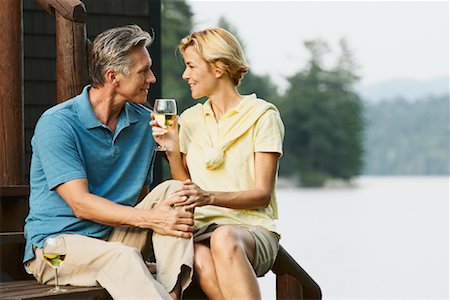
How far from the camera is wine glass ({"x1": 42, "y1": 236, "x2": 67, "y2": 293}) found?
332 centimetres

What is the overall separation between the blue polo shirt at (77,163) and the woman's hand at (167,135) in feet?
0.29

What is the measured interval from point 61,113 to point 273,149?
78cm

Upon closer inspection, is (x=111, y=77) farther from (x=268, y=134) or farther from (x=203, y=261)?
(x=203, y=261)

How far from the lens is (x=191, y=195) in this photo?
11.2 ft

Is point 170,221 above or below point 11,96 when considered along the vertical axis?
below

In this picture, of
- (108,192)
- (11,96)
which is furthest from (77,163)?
(11,96)

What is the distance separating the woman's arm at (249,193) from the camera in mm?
3422

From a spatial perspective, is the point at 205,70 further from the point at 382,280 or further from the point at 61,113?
the point at 382,280

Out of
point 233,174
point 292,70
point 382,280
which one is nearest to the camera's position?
point 233,174

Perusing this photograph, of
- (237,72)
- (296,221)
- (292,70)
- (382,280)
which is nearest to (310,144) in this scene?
(292,70)

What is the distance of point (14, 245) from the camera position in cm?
385

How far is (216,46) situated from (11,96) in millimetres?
1102

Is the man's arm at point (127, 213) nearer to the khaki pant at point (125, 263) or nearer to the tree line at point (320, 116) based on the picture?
the khaki pant at point (125, 263)

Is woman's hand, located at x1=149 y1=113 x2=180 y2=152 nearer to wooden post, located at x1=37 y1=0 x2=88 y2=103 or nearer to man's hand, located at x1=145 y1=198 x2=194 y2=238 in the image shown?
man's hand, located at x1=145 y1=198 x2=194 y2=238
